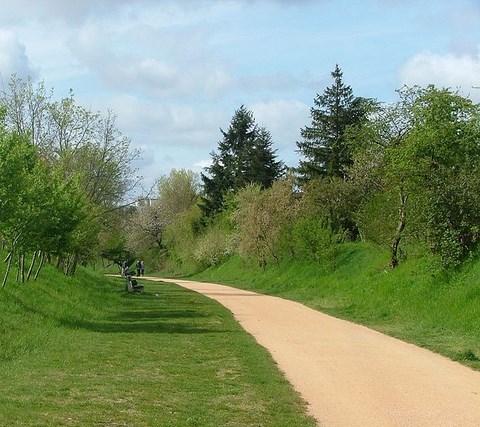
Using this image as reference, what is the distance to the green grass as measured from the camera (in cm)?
947

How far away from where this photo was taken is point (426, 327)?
2094 centimetres

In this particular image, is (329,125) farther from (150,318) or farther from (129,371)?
(129,371)

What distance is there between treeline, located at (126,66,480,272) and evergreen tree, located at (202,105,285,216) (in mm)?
113

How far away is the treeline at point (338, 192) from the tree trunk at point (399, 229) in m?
0.06

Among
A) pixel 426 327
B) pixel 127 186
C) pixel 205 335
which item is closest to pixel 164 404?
pixel 205 335

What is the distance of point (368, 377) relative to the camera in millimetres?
13055

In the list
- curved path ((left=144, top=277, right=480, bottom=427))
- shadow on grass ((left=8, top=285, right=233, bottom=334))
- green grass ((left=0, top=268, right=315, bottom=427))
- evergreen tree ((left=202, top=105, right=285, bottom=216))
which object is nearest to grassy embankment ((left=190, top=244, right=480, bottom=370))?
curved path ((left=144, top=277, right=480, bottom=427))

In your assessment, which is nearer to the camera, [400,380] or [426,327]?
[400,380]

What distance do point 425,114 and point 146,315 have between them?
12.9 m

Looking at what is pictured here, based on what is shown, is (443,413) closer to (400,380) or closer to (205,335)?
(400,380)

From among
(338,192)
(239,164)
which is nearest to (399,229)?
(338,192)

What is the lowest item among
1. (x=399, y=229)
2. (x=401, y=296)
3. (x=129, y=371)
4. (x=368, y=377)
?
(x=129, y=371)

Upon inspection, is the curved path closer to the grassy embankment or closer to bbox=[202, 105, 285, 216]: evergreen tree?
the grassy embankment

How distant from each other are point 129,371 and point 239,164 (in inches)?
2409
